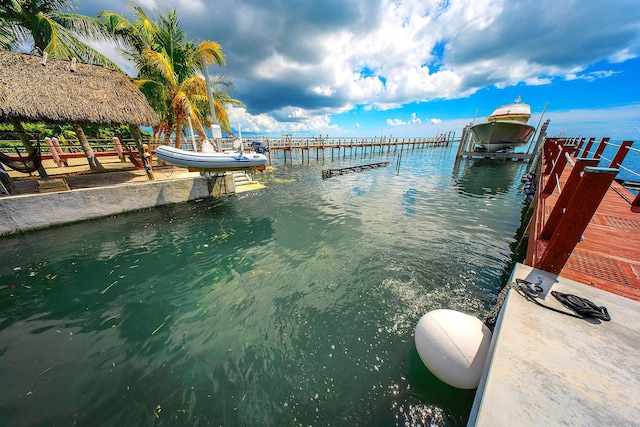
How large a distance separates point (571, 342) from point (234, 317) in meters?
4.31

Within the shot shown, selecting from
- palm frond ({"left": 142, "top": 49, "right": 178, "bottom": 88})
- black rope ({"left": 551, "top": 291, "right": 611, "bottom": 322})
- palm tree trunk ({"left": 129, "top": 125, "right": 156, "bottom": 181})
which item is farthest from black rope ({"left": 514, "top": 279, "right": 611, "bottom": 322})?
palm frond ({"left": 142, "top": 49, "right": 178, "bottom": 88})

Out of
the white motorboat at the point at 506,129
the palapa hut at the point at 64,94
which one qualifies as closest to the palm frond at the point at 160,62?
the palapa hut at the point at 64,94

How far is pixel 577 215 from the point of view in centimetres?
233

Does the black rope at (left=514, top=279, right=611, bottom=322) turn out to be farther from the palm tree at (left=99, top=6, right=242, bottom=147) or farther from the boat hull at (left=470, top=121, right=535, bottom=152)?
the boat hull at (left=470, top=121, right=535, bottom=152)

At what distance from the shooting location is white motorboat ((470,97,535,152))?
70.1ft

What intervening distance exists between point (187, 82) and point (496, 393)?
53.7 feet

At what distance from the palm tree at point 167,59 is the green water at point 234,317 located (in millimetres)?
8244

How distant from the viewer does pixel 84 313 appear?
12.7ft

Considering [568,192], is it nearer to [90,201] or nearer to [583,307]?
[583,307]

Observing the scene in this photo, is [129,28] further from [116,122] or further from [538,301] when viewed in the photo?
[538,301]

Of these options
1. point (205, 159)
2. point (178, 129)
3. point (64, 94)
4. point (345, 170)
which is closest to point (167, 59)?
point (178, 129)

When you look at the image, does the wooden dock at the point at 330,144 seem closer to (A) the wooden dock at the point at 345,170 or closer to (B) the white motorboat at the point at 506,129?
(A) the wooden dock at the point at 345,170

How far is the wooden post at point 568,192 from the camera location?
251cm

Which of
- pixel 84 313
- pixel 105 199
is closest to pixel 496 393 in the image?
pixel 84 313
